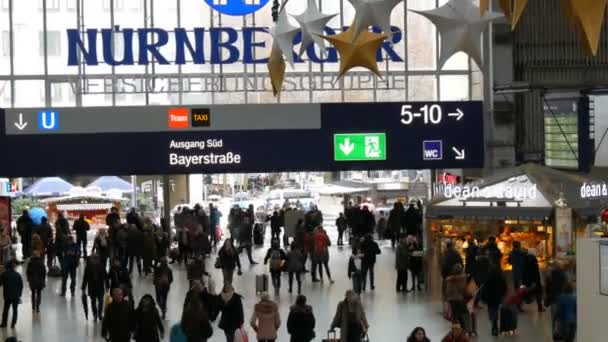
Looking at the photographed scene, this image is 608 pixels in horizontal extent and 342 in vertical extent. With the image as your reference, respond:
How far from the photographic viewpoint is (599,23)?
16.6ft

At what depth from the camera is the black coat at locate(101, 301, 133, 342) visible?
14.7 metres

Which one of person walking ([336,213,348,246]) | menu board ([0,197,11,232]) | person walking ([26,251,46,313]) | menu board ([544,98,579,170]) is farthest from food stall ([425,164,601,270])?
menu board ([0,197,11,232])

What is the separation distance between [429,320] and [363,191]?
1798 cm

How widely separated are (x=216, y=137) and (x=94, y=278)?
5485mm

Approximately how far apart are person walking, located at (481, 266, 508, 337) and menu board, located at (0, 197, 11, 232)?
45.4 ft

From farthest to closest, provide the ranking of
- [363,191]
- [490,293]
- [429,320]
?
[363,191] → [429,320] → [490,293]

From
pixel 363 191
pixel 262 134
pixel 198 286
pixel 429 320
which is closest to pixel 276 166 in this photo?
pixel 262 134

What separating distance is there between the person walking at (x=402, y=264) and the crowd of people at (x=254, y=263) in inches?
0.7

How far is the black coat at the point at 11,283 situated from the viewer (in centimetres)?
1807

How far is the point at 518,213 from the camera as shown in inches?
901

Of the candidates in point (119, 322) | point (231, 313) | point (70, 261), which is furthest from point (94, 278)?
point (231, 313)

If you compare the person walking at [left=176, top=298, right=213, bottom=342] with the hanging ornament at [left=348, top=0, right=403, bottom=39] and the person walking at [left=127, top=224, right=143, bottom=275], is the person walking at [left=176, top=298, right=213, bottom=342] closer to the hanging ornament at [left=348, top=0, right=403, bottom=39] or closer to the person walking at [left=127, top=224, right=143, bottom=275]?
the hanging ornament at [left=348, top=0, right=403, bottom=39]

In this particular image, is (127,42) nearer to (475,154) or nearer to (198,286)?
(475,154)

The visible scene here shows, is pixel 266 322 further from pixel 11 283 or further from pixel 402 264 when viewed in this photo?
pixel 402 264
